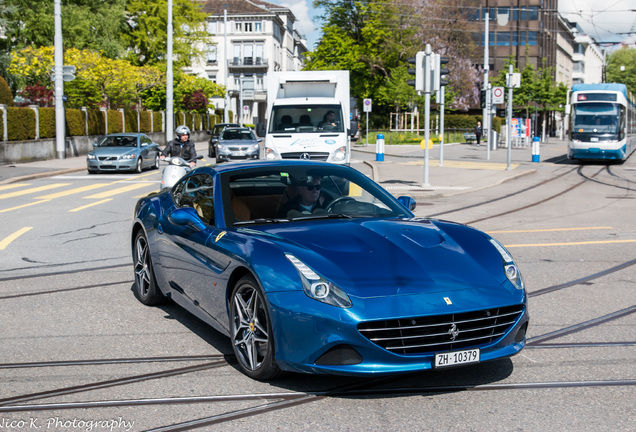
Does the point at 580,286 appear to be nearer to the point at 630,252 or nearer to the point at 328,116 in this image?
the point at 630,252

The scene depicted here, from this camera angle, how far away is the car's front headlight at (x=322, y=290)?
441 cm

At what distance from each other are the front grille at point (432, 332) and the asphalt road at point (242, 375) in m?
0.31

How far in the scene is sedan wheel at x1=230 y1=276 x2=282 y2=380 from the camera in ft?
15.5

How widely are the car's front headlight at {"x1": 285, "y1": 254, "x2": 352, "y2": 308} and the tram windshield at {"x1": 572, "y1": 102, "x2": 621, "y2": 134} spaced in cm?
3124

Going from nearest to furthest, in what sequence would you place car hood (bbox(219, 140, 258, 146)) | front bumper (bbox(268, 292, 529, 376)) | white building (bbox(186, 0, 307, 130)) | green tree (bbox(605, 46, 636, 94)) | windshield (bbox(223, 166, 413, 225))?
front bumper (bbox(268, 292, 529, 376)) → windshield (bbox(223, 166, 413, 225)) → car hood (bbox(219, 140, 258, 146)) → white building (bbox(186, 0, 307, 130)) → green tree (bbox(605, 46, 636, 94))

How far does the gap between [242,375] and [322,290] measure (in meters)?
0.95

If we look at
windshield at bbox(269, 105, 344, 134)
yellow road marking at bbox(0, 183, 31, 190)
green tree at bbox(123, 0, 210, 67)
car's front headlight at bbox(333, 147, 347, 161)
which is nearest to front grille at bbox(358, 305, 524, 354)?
car's front headlight at bbox(333, 147, 347, 161)

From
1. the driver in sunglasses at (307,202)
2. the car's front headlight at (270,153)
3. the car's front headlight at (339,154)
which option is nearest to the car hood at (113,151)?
the car's front headlight at (270,153)

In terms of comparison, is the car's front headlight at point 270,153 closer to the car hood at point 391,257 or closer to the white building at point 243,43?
the car hood at point 391,257

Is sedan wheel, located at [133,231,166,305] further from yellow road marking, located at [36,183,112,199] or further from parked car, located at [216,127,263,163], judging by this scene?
parked car, located at [216,127,263,163]

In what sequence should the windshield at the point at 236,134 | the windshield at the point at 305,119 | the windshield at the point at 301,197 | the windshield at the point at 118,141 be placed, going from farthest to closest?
the windshield at the point at 236,134 → the windshield at the point at 118,141 → the windshield at the point at 305,119 → the windshield at the point at 301,197

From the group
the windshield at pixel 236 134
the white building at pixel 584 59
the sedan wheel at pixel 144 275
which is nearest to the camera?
the sedan wheel at pixel 144 275

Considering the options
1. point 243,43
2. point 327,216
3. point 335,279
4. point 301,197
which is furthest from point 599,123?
point 243,43

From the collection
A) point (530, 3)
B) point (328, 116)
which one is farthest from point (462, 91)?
point (328, 116)
